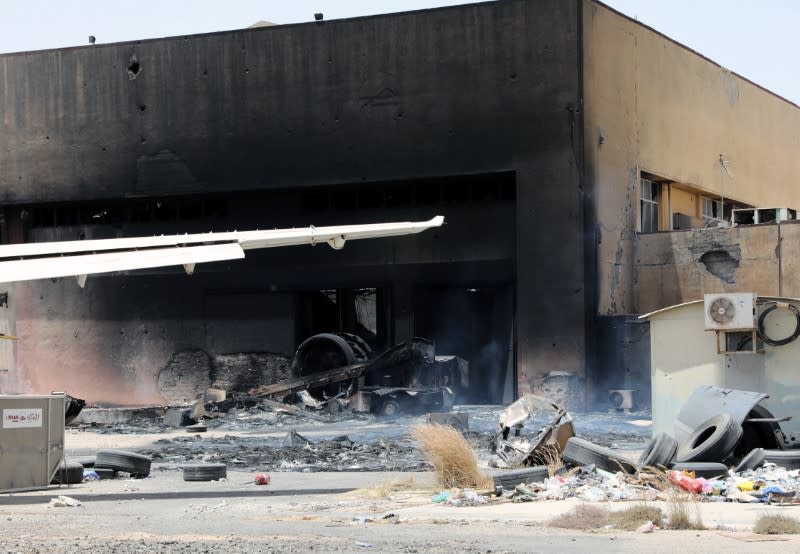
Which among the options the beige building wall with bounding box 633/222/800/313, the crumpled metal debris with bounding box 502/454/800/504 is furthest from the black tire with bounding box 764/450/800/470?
the beige building wall with bounding box 633/222/800/313

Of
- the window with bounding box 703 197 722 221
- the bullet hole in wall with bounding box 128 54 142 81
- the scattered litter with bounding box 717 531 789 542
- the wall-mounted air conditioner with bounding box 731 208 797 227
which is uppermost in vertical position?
the bullet hole in wall with bounding box 128 54 142 81

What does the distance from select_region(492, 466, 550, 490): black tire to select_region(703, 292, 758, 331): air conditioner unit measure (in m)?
4.91

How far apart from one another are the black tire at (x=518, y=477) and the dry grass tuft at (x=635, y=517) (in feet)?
8.27

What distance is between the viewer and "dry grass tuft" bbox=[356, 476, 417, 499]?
47.5ft

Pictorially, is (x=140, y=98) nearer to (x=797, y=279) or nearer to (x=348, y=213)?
(x=348, y=213)

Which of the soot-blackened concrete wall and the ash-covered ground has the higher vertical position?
the soot-blackened concrete wall

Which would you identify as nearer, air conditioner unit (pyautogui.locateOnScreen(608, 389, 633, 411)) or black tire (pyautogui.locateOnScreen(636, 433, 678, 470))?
black tire (pyautogui.locateOnScreen(636, 433, 678, 470))

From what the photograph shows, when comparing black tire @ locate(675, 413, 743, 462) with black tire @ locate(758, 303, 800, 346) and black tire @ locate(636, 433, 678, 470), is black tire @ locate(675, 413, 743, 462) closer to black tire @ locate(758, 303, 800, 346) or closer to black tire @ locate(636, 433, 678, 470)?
black tire @ locate(636, 433, 678, 470)

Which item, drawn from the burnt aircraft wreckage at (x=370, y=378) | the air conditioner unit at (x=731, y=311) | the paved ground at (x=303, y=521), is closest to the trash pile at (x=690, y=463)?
the paved ground at (x=303, y=521)

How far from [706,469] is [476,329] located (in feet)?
69.9

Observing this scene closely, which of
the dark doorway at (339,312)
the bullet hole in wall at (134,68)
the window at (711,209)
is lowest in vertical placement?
the dark doorway at (339,312)

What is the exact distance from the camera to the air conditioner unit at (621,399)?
30812 mm

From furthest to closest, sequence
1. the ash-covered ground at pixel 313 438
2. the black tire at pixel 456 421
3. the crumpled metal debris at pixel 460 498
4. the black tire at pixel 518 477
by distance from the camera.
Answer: the black tire at pixel 456 421 < the ash-covered ground at pixel 313 438 < the black tire at pixel 518 477 < the crumpled metal debris at pixel 460 498

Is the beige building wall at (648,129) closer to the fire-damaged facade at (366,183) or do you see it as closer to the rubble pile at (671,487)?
the fire-damaged facade at (366,183)
